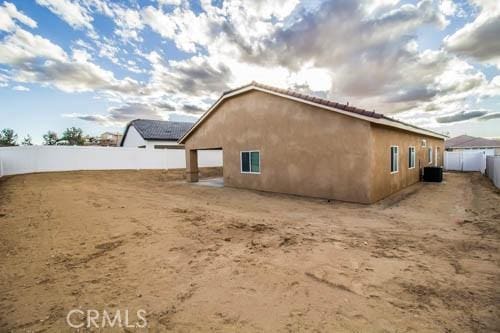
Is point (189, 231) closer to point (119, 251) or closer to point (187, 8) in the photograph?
point (119, 251)

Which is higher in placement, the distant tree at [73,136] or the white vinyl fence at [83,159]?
the distant tree at [73,136]

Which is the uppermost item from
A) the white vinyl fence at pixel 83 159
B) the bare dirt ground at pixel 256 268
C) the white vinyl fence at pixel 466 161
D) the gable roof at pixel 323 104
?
the gable roof at pixel 323 104

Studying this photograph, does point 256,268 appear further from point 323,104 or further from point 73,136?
point 73,136

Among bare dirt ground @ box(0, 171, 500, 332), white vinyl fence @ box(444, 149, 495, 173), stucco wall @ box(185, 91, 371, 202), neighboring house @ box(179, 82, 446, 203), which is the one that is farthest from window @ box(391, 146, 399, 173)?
white vinyl fence @ box(444, 149, 495, 173)

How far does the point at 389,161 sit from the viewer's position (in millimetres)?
9891

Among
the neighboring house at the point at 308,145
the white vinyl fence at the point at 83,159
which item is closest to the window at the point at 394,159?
the neighboring house at the point at 308,145

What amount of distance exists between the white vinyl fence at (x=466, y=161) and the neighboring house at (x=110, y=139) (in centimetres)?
4388

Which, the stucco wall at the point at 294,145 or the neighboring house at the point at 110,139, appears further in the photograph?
the neighboring house at the point at 110,139

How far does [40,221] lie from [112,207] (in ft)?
6.28

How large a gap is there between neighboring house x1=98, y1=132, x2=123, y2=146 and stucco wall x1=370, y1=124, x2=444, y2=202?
128 ft

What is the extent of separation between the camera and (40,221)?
6.11 metres

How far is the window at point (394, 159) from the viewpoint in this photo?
10.3m

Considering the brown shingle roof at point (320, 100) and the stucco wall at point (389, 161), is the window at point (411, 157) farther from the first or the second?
the brown shingle roof at point (320, 100)

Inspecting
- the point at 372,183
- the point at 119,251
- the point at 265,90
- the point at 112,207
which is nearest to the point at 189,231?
the point at 119,251
